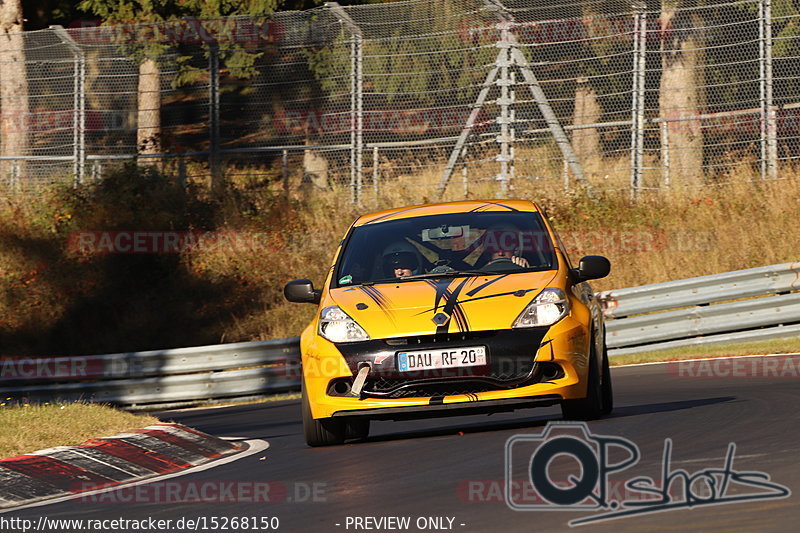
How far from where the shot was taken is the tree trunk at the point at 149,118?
86.1ft

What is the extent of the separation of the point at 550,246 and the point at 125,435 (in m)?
3.32

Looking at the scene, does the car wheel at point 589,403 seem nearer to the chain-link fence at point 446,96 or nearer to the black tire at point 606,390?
the black tire at point 606,390

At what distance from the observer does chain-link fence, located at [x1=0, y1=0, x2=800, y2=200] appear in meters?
22.9

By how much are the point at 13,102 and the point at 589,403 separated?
20414 millimetres

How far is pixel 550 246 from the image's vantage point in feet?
34.7

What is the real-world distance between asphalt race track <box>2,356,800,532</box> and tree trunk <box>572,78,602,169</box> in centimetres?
1125

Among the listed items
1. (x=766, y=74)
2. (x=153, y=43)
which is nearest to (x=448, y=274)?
(x=766, y=74)

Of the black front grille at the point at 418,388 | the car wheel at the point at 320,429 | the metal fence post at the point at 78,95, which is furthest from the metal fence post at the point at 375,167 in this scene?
the black front grille at the point at 418,388

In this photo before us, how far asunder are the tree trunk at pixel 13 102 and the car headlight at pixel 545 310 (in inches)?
748

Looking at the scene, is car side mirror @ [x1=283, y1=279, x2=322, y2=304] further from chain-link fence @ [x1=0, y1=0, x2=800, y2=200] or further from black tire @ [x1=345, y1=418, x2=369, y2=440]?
chain-link fence @ [x1=0, y1=0, x2=800, y2=200]

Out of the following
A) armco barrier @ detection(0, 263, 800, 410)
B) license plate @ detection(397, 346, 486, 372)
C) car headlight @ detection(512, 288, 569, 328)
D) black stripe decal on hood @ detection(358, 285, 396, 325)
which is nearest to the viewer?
license plate @ detection(397, 346, 486, 372)

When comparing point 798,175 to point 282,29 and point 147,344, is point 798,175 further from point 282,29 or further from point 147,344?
point 147,344

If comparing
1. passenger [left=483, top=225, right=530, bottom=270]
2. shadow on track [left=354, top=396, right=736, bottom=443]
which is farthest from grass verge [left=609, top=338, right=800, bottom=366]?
passenger [left=483, top=225, right=530, bottom=270]

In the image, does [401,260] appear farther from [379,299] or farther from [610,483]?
[610,483]
